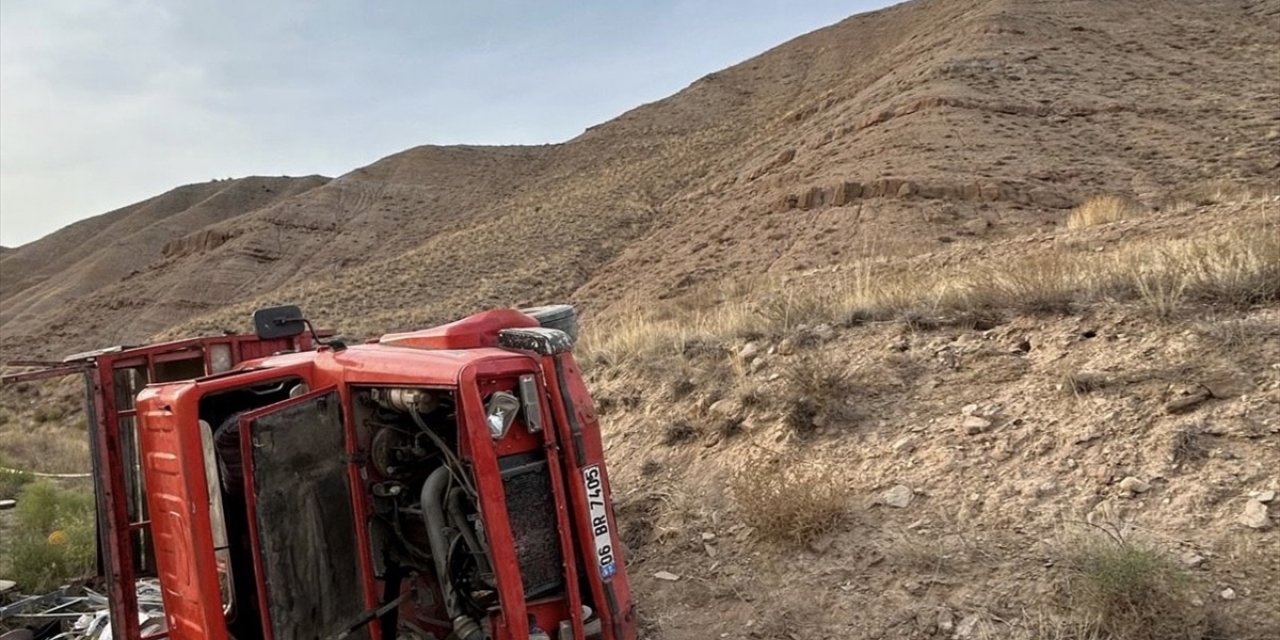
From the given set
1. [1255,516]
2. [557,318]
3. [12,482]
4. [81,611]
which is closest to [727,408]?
[557,318]

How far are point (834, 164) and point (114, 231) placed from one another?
68.8 meters

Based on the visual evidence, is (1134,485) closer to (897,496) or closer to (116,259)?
(897,496)

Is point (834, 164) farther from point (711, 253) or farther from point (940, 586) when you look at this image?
point (940, 586)

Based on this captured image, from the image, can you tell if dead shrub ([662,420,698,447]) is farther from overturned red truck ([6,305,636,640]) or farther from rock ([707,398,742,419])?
overturned red truck ([6,305,636,640])

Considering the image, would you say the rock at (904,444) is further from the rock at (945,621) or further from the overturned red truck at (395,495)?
the overturned red truck at (395,495)

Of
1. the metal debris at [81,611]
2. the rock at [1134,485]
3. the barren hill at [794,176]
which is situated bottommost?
the metal debris at [81,611]

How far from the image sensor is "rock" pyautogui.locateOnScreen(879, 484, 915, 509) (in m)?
4.61

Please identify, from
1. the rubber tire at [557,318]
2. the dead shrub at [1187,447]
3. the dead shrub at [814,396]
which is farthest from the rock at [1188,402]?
the rubber tire at [557,318]

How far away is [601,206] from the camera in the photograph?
115 ft

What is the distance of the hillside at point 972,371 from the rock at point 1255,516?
0.01m

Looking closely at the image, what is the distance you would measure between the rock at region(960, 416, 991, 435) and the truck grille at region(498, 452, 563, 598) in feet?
9.12

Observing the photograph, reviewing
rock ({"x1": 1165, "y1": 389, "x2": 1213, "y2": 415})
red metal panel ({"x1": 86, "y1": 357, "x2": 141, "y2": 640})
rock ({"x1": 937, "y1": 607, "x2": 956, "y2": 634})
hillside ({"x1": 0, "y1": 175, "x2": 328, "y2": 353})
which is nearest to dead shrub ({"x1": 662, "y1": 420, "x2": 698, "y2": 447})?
rock ({"x1": 937, "y1": 607, "x2": 956, "y2": 634})

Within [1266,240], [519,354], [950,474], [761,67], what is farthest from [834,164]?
[761,67]

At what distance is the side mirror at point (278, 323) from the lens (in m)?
5.54
